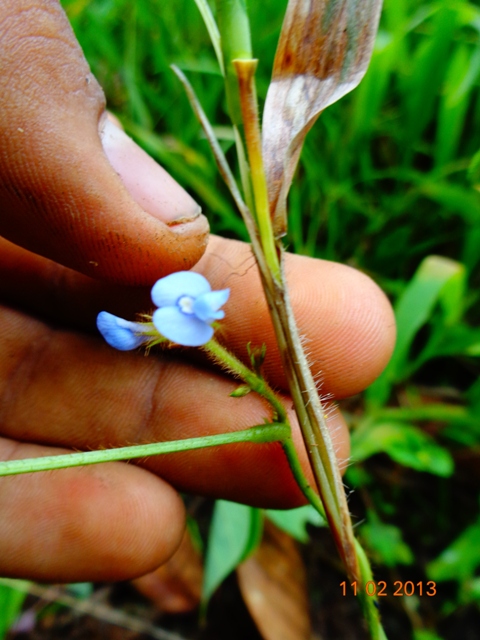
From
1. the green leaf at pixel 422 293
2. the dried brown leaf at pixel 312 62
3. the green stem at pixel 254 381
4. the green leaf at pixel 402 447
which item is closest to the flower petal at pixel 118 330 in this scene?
the green stem at pixel 254 381

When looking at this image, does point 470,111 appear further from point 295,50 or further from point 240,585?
point 240,585

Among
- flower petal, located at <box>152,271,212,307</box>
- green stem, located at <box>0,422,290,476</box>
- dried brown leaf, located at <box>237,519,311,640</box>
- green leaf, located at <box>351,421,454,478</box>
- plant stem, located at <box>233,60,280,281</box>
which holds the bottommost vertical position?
dried brown leaf, located at <box>237,519,311,640</box>

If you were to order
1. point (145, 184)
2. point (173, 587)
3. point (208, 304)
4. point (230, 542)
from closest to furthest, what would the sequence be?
point (208, 304) → point (145, 184) → point (230, 542) → point (173, 587)

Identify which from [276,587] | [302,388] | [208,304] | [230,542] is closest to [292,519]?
[230,542]

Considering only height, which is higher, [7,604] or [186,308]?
[186,308]

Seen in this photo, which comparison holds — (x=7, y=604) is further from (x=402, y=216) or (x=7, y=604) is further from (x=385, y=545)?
(x=402, y=216)

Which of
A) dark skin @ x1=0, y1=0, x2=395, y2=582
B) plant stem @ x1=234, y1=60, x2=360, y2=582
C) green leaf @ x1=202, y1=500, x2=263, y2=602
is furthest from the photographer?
green leaf @ x1=202, y1=500, x2=263, y2=602

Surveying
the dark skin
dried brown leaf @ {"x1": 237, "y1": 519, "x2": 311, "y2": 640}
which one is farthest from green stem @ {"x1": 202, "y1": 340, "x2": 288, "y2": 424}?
dried brown leaf @ {"x1": 237, "y1": 519, "x2": 311, "y2": 640}

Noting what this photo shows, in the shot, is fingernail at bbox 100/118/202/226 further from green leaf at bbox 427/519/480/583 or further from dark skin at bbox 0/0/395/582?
green leaf at bbox 427/519/480/583
